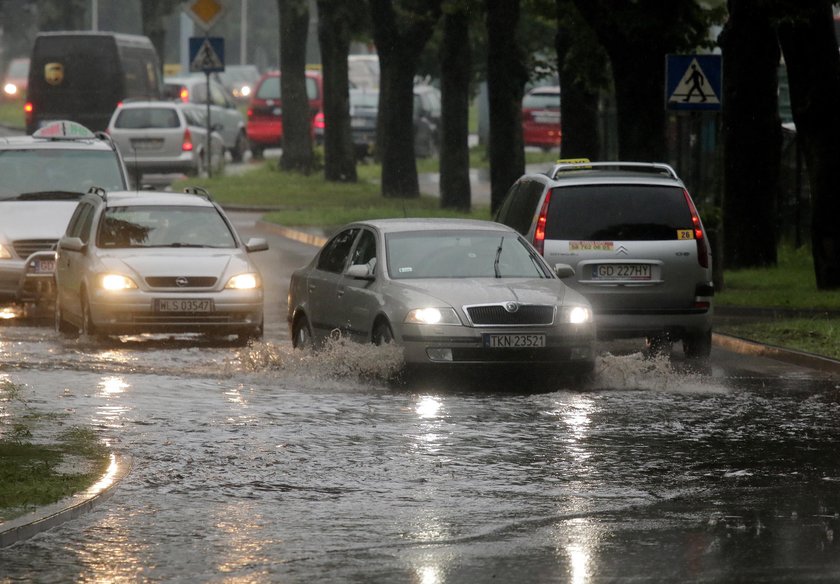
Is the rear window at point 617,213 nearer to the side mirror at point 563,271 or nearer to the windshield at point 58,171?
the side mirror at point 563,271

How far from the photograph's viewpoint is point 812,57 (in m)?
22.3

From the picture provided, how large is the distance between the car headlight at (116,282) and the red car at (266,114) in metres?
35.0

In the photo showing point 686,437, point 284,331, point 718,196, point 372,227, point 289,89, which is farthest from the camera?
point 289,89

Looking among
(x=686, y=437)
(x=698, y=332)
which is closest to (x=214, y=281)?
(x=698, y=332)

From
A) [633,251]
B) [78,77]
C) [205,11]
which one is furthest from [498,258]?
[78,77]

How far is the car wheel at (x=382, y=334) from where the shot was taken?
14.9 m

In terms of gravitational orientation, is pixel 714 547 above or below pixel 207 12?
below

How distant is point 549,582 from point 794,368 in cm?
896

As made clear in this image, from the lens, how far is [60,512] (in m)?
9.25

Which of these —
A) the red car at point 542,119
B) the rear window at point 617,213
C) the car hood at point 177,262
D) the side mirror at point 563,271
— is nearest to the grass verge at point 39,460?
the car hood at point 177,262

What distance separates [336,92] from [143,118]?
4692 millimetres

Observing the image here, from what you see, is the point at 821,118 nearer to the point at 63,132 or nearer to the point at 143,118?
the point at 63,132

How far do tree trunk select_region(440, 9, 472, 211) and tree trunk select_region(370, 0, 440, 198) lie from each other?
8.23 feet

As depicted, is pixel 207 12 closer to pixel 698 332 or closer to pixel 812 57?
pixel 812 57
